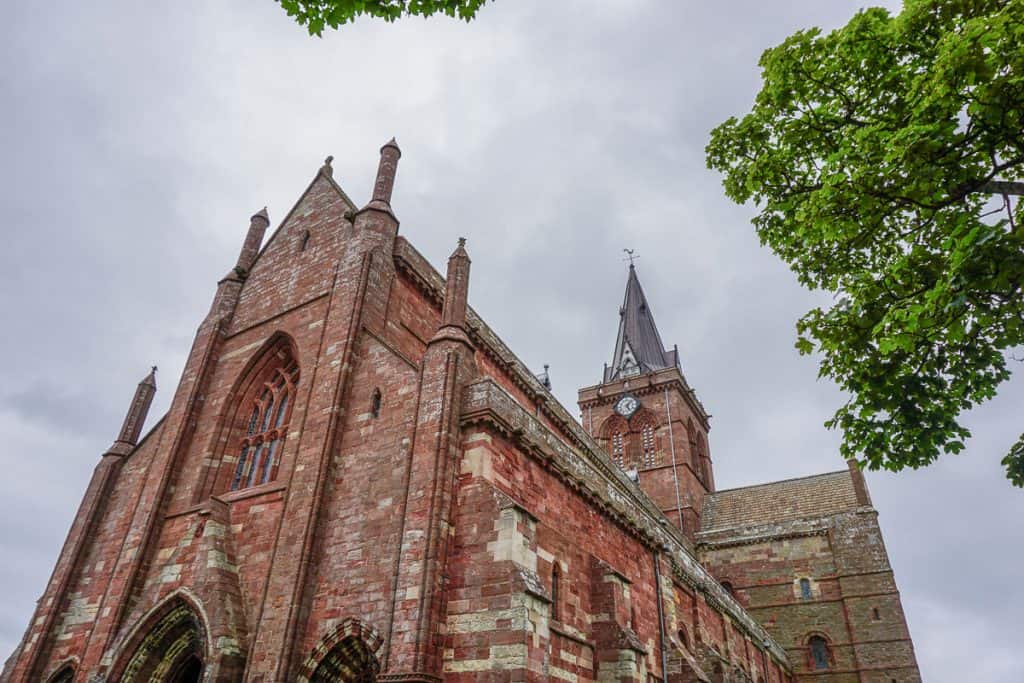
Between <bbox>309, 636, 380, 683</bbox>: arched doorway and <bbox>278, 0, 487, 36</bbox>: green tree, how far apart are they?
9.84 metres

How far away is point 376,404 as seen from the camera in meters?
14.2

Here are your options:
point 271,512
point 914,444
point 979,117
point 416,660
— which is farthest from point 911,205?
point 271,512

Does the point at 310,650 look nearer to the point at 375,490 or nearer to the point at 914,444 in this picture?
the point at 375,490

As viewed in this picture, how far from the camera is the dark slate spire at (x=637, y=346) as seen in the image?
156ft

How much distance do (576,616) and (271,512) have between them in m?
6.72

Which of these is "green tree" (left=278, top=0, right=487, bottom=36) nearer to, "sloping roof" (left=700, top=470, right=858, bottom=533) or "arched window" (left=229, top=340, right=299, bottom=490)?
"arched window" (left=229, top=340, right=299, bottom=490)

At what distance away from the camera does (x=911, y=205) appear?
836 centimetres

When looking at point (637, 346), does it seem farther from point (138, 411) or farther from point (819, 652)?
point (138, 411)

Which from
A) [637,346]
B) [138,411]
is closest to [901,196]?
[138,411]

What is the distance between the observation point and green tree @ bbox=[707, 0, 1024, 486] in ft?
23.4

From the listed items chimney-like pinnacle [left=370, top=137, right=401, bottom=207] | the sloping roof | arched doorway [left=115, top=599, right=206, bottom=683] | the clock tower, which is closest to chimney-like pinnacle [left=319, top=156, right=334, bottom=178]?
chimney-like pinnacle [left=370, top=137, right=401, bottom=207]

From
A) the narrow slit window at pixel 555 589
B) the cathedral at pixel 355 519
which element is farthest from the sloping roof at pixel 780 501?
the narrow slit window at pixel 555 589

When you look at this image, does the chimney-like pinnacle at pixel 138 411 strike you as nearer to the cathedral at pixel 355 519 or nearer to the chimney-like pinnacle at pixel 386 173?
the cathedral at pixel 355 519

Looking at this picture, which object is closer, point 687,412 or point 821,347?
point 821,347
